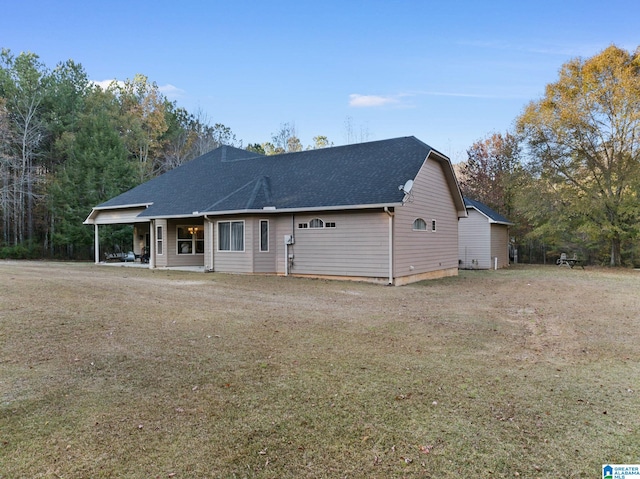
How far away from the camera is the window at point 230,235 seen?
1452 cm

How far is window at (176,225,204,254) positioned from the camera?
17.8 m

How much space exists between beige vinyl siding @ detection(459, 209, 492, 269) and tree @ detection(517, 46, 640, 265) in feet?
17.4

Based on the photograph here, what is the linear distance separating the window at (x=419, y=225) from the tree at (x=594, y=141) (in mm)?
12241

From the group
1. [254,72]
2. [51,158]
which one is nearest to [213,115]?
[51,158]

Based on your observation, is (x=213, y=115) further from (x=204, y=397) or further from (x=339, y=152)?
(x=204, y=397)

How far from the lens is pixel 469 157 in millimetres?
31781

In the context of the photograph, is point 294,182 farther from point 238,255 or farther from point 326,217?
point 238,255

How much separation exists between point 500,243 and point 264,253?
14720mm

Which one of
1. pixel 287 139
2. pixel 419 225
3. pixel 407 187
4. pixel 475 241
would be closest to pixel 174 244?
pixel 419 225

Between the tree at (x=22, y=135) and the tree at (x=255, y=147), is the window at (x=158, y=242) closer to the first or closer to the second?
the tree at (x=22, y=135)

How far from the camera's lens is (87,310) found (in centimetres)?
667

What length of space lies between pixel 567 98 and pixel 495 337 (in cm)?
2124

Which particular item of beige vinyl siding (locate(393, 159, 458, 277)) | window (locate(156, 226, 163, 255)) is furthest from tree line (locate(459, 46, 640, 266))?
window (locate(156, 226, 163, 255))

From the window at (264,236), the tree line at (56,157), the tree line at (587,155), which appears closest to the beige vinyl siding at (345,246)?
the window at (264,236)
